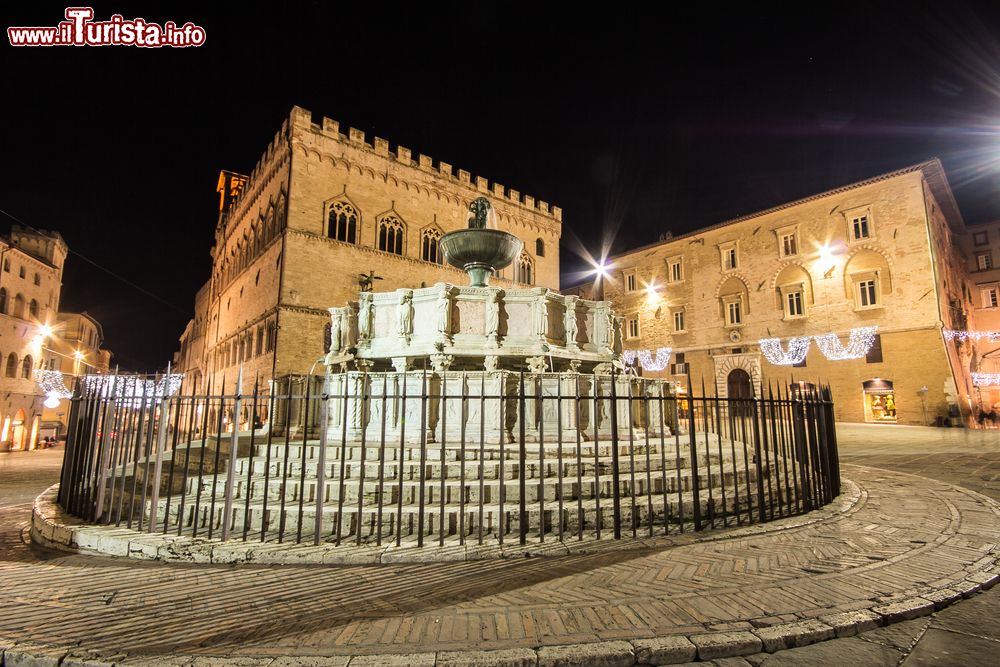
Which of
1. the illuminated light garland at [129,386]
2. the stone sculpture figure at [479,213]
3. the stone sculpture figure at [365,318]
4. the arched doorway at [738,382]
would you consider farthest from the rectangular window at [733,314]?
the illuminated light garland at [129,386]

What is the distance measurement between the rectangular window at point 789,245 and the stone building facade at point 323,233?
16020 mm

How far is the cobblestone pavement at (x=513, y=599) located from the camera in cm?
322

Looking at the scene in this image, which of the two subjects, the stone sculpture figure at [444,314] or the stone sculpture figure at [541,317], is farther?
the stone sculpture figure at [541,317]

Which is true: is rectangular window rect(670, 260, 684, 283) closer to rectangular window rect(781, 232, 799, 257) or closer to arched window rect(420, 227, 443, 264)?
rectangular window rect(781, 232, 799, 257)

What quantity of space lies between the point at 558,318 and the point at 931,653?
7615 millimetres

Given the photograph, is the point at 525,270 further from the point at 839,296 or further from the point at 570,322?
the point at 570,322

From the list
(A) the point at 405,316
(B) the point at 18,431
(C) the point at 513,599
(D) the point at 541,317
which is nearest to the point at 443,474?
(C) the point at 513,599

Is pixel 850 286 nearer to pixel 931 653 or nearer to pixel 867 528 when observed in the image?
pixel 867 528

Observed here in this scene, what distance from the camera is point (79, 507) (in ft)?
21.1

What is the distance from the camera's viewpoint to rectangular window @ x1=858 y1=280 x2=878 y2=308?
2633 centimetres

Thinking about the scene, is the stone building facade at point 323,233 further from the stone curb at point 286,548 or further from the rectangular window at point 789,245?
the stone curb at point 286,548

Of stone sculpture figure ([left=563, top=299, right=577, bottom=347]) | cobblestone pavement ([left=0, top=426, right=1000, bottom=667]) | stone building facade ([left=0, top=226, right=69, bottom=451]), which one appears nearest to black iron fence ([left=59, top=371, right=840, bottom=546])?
cobblestone pavement ([left=0, top=426, right=1000, bottom=667])

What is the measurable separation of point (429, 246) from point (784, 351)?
75.7 ft

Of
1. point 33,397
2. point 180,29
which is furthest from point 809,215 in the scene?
point 33,397
